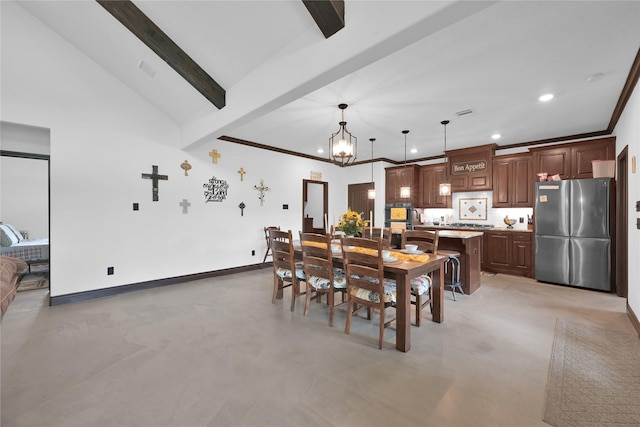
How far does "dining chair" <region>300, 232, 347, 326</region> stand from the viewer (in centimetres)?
276

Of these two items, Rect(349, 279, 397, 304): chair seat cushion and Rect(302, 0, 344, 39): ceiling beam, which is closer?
Rect(302, 0, 344, 39): ceiling beam

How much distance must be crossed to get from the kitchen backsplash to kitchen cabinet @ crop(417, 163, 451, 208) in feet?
0.89

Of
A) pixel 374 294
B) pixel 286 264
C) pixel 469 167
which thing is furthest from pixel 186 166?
pixel 469 167

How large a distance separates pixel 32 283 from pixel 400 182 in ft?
24.4

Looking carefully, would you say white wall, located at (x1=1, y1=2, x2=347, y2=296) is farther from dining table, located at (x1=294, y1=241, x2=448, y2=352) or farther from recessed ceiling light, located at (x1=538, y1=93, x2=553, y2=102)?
recessed ceiling light, located at (x1=538, y1=93, x2=553, y2=102)

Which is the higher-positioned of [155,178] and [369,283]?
[155,178]

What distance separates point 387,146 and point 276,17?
3946 millimetres

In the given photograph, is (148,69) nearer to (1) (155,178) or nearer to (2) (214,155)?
(1) (155,178)

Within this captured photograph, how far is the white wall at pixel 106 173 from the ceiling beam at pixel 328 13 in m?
3.32

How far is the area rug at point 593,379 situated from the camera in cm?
157

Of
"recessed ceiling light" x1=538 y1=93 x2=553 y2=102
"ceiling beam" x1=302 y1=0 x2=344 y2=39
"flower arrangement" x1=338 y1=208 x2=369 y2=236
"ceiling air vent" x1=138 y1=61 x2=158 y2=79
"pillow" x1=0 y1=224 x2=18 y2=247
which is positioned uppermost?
"ceiling air vent" x1=138 y1=61 x2=158 y2=79

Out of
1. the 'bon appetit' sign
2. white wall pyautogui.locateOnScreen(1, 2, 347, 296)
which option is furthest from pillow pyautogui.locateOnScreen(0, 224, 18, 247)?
the 'bon appetit' sign

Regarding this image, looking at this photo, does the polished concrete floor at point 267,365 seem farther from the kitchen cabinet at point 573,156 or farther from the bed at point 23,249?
the kitchen cabinet at point 573,156

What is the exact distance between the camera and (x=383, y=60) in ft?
8.34
